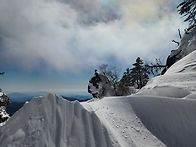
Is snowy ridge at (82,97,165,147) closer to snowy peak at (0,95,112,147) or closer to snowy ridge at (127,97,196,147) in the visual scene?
snowy ridge at (127,97,196,147)

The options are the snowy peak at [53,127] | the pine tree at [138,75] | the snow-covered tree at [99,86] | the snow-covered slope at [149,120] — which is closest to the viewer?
the snowy peak at [53,127]

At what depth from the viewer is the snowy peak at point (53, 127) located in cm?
548

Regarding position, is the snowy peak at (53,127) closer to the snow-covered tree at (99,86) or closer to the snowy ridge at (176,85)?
the snowy ridge at (176,85)

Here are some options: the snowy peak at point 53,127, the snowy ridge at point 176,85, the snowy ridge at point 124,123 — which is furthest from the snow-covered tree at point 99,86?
the snowy peak at point 53,127

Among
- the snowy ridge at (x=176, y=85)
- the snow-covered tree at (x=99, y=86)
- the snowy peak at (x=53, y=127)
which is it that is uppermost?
the snow-covered tree at (x=99, y=86)

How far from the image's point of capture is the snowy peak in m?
5.48

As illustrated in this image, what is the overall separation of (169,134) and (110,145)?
1.33m

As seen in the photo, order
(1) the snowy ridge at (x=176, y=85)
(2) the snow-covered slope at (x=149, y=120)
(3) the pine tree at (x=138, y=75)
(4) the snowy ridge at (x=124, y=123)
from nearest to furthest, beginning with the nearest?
1. (4) the snowy ridge at (x=124, y=123)
2. (2) the snow-covered slope at (x=149, y=120)
3. (1) the snowy ridge at (x=176, y=85)
4. (3) the pine tree at (x=138, y=75)

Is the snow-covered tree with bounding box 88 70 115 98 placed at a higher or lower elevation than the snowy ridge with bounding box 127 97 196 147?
higher

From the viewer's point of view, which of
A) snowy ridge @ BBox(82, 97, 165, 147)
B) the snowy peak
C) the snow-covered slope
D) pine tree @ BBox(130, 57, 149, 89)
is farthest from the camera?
pine tree @ BBox(130, 57, 149, 89)

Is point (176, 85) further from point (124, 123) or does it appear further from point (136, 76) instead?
point (136, 76)

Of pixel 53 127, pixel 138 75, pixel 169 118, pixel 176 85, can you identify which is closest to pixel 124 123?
pixel 169 118

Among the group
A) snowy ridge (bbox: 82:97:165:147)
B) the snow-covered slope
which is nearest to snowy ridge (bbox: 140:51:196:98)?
the snow-covered slope

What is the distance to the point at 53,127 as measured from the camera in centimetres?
576
